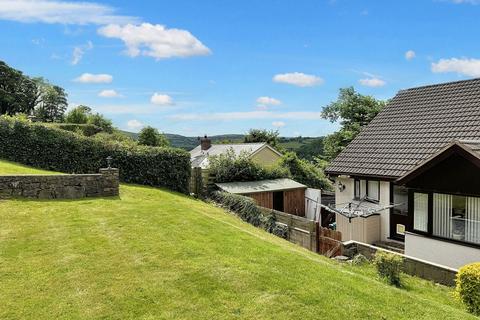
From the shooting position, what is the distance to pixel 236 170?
25.2 m

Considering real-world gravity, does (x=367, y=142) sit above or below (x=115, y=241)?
above

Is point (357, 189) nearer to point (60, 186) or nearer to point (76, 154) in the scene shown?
point (60, 186)

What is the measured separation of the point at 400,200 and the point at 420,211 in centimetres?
345

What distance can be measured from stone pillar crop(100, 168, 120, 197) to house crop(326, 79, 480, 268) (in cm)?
953

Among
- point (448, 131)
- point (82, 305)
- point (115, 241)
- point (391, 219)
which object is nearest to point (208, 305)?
point (82, 305)

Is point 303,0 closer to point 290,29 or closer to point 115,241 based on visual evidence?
point 290,29

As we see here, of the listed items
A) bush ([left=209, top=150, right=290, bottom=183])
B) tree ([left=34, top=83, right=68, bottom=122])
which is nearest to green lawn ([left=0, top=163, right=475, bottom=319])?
bush ([left=209, top=150, right=290, bottom=183])

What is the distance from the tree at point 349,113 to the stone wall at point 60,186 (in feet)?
73.6

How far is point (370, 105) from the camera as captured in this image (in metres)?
33.8

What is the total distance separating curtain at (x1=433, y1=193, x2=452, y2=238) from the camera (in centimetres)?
1205

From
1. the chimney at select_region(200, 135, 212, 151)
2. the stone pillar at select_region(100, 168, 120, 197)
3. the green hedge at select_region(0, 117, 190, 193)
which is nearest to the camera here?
the stone pillar at select_region(100, 168, 120, 197)

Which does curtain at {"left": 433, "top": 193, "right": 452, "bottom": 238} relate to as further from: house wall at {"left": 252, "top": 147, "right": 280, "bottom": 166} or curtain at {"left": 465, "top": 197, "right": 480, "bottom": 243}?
house wall at {"left": 252, "top": 147, "right": 280, "bottom": 166}

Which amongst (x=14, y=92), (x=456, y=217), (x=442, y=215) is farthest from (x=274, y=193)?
(x=14, y=92)

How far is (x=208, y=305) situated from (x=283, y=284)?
154cm
